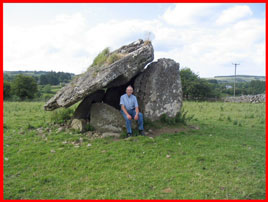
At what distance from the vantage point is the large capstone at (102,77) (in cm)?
930

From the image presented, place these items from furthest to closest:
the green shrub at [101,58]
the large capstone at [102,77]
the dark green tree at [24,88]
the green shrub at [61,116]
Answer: the dark green tree at [24,88] < the green shrub at [61,116] < the green shrub at [101,58] < the large capstone at [102,77]

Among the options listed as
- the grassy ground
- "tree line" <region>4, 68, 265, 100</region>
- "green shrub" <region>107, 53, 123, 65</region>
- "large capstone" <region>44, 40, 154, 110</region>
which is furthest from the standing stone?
"tree line" <region>4, 68, 265, 100</region>

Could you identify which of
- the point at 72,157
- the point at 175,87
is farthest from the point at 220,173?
the point at 175,87

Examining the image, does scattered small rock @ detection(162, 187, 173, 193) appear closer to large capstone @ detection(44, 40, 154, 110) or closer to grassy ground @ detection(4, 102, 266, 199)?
grassy ground @ detection(4, 102, 266, 199)

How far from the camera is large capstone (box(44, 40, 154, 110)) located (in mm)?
9297

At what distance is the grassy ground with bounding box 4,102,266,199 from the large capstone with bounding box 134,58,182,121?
1.47 meters

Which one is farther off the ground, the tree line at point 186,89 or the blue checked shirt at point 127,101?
the tree line at point 186,89

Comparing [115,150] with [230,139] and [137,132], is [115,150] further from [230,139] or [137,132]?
[230,139]

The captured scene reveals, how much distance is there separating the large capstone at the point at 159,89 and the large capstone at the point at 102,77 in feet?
2.80

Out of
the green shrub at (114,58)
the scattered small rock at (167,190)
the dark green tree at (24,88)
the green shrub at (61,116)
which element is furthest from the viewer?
the dark green tree at (24,88)

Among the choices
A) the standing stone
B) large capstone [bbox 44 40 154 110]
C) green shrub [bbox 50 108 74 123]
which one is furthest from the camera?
green shrub [bbox 50 108 74 123]

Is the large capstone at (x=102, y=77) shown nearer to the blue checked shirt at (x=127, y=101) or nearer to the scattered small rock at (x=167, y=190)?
the blue checked shirt at (x=127, y=101)

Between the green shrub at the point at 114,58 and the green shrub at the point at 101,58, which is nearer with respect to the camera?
the green shrub at the point at 114,58

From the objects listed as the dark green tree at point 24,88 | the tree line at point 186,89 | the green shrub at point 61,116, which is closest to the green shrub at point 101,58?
the green shrub at point 61,116
